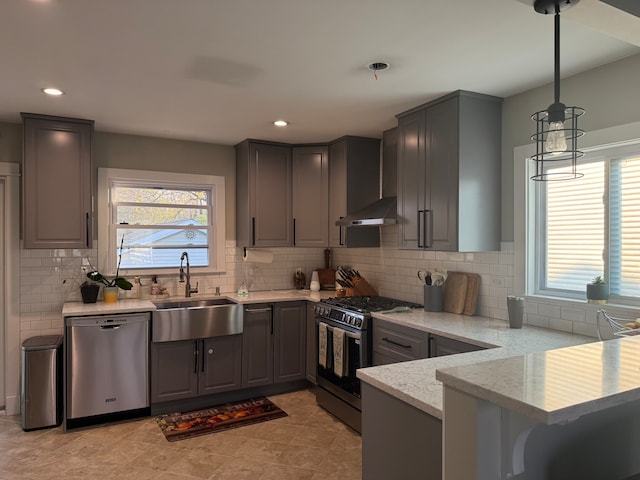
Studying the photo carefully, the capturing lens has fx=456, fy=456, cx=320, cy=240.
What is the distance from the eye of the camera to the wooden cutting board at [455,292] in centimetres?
357

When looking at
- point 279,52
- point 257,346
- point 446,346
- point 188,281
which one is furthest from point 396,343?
point 188,281

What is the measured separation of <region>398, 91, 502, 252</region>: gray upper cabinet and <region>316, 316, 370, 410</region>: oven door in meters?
0.90

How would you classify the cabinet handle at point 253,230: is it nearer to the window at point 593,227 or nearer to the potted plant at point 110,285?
the potted plant at point 110,285

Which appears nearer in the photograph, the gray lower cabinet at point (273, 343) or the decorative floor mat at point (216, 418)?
the decorative floor mat at point (216, 418)

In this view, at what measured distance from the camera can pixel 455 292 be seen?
3.64 m

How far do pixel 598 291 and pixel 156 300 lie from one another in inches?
142

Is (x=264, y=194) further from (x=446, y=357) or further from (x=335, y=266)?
(x=446, y=357)

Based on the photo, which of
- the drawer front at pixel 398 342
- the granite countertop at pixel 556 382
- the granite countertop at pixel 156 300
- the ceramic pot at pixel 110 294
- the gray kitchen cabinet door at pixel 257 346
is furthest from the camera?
the gray kitchen cabinet door at pixel 257 346

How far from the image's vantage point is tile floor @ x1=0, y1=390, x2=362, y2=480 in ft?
9.86

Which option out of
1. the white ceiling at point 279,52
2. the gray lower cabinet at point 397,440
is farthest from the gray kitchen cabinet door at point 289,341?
the gray lower cabinet at point 397,440

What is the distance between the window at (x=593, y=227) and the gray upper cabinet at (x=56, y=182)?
362 centimetres

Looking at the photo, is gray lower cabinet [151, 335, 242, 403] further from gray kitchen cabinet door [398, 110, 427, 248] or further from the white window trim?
the white window trim

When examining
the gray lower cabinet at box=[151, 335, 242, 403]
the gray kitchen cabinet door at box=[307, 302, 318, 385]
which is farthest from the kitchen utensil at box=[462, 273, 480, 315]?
the gray lower cabinet at box=[151, 335, 242, 403]

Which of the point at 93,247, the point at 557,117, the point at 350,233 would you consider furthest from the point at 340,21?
the point at 93,247
